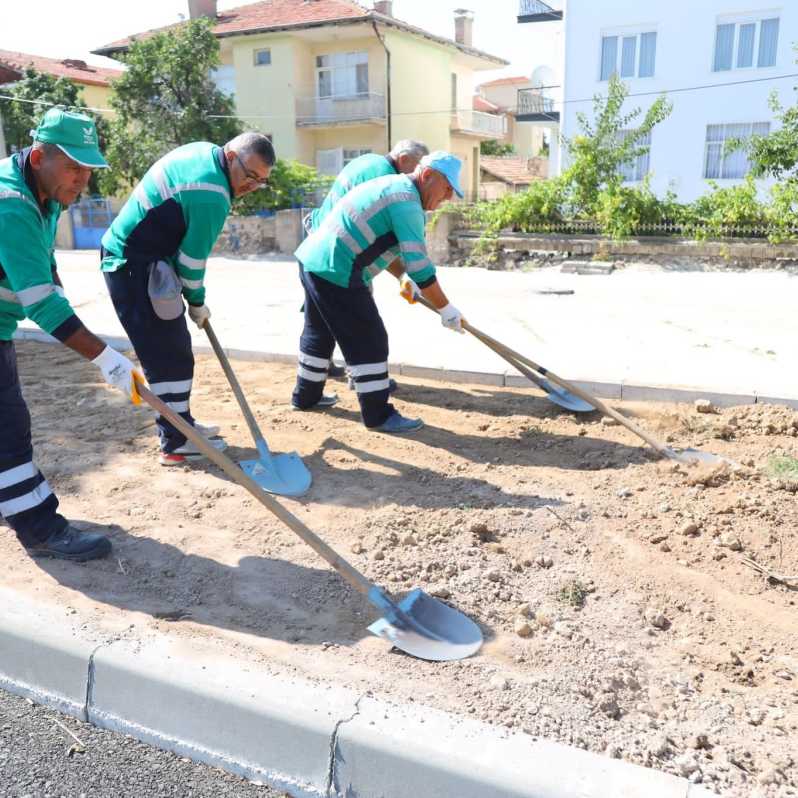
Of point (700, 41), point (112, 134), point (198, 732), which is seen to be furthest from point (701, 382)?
point (700, 41)

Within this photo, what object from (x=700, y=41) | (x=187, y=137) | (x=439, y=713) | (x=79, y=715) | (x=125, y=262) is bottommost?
(x=79, y=715)

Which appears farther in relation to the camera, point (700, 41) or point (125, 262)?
point (700, 41)

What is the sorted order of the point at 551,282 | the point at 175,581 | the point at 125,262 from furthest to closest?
the point at 551,282, the point at 125,262, the point at 175,581

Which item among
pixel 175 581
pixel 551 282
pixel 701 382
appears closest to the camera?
pixel 175 581

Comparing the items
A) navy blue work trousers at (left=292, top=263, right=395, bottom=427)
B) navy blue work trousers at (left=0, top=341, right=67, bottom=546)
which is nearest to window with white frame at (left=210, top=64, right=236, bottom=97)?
navy blue work trousers at (left=292, top=263, right=395, bottom=427)

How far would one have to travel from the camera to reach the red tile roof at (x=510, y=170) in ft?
106

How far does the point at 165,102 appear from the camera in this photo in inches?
720

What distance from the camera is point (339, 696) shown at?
2.21 metres

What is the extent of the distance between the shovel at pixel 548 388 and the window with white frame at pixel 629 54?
733 inches

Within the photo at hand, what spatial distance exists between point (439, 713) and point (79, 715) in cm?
113

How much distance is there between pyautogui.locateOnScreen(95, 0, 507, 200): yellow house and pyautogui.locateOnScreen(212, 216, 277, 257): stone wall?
9.00 metres

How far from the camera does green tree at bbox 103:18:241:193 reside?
17719mm

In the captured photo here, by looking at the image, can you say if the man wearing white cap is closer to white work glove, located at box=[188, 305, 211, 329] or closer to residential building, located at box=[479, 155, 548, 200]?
white work glove, located at box=[188, 305, 211, 329]

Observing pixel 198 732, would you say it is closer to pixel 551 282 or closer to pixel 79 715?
pixel 79 715
